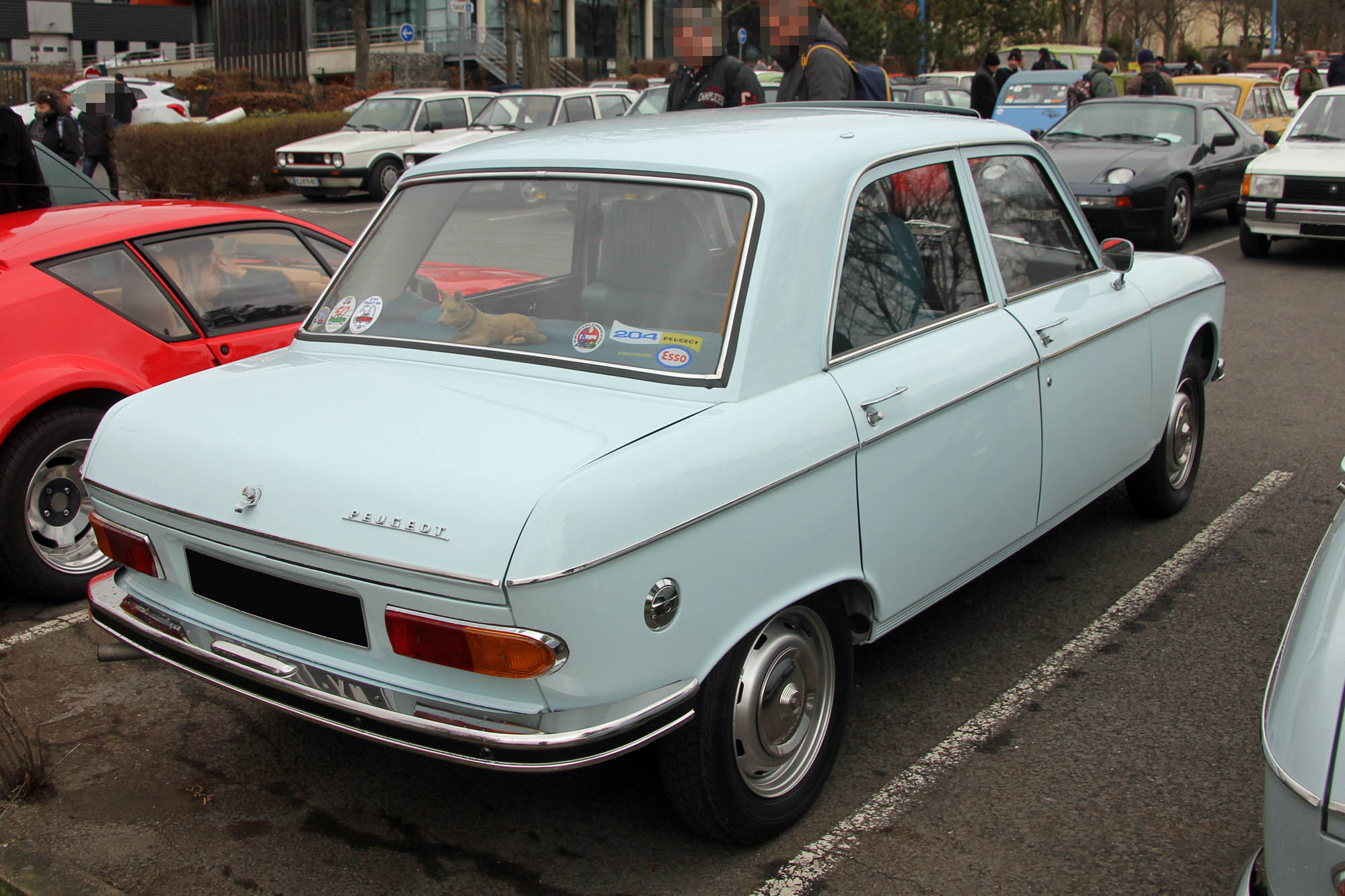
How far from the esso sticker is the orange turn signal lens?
86cm

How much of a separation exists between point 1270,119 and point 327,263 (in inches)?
655

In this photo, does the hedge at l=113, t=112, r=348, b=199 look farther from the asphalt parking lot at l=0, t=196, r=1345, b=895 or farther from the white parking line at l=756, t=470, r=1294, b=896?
the white parking line at l=756, t=470, r=1294, b=896

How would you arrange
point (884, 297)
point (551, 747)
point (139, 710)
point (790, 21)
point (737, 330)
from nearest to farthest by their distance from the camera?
1. point (551, 747)
2. point (737, 330)
3. point (884, 297)
4. point (139, 710)
5. point (790, 21)

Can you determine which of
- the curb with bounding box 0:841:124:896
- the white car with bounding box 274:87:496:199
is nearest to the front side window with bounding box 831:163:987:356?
the curb with bounding box 0:841:124:896

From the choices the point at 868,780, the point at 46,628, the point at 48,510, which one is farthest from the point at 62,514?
the point at 868,780

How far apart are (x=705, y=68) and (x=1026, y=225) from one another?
3.54 meters

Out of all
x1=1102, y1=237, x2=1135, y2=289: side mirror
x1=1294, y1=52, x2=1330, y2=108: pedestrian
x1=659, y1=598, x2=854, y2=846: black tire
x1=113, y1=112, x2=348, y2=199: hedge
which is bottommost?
x1=659, y1=598, x2=854, y2=846: black tire

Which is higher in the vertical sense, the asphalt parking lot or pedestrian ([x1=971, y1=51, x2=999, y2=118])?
pedestrian ([x1=971, y1=51, x2=999, y2=118])

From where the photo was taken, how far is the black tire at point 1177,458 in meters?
5.05

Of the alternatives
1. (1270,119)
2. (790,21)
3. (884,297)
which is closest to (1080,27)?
(1270,119)

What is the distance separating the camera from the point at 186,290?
5.09 m

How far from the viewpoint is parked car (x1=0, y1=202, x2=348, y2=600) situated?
448cm

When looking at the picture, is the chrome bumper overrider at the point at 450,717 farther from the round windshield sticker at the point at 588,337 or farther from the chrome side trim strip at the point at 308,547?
the round windshield sticker at the point at 588,337

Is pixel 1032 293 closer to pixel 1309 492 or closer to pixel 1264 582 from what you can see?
pixel 1264 582
